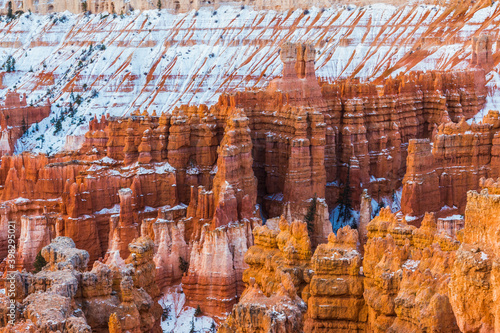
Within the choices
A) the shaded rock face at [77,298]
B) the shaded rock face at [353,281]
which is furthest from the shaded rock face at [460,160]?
the shaded rock face at [77,298]

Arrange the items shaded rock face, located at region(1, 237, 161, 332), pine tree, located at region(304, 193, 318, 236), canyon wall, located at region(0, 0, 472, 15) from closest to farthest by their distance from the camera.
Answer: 1. shaded rock face, located at region(1, 237, 161, 332)
2. pine tree, located at region(304, 193, 318, 236)
3. canyon wall, located at region(0, 0, 472, 15)

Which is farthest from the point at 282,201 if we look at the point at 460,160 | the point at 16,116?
the point at 16,116

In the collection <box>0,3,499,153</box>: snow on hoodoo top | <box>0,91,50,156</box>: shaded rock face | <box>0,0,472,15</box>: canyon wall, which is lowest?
<box>0,91,50,156</box>: shaded rock face

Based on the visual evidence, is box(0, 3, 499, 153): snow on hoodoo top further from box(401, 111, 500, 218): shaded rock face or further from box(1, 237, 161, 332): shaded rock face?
box(1, 237, 161, 332): shaded rock face

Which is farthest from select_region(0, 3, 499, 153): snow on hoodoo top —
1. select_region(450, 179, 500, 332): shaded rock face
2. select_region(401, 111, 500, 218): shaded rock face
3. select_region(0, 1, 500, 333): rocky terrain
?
select_region(450, 179, 500, 332): shaded rock face

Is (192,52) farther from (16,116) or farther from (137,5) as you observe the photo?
(16,116)

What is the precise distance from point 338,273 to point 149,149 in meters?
22.0

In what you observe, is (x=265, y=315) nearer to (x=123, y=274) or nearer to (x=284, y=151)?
(x=123, y=274)

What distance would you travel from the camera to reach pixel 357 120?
44719 mm

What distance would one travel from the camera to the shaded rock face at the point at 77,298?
15859 mm

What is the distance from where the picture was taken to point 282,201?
39.5 m

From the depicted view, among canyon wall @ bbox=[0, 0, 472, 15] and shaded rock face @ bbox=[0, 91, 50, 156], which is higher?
canyon wall @ bbox=[0, 0, 472, 15]

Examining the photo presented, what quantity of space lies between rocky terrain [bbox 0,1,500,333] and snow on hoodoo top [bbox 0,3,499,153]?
687 millimetres

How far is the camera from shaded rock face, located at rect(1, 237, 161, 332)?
1586 centimetres
